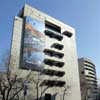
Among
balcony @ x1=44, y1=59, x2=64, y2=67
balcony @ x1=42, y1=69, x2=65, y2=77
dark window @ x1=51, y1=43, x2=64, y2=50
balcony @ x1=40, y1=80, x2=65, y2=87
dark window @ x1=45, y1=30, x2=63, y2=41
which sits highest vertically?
dark window @ x1=45, y1=30, x2=63, y2=41

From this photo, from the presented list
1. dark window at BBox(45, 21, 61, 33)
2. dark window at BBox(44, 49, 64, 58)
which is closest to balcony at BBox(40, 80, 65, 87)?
dark window at BBox(44, 49, 64, 58)

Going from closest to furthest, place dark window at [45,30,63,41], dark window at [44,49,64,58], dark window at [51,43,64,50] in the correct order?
1. dark window at [44,49,64,58]
2. dark window at [45,30,63,41]
3. dark window at [51,43,64,50]

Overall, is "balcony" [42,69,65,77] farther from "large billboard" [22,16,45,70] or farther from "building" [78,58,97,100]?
"building" [78,58,97,100]

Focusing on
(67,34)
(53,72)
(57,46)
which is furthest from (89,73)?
(53,72)

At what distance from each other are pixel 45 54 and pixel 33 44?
5.99 m

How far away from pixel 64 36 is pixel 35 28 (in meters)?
14.9

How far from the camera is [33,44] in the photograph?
151 feet

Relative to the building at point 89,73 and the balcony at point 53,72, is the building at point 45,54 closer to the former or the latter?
the balcony at point 53,72

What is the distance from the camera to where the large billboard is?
43531mm

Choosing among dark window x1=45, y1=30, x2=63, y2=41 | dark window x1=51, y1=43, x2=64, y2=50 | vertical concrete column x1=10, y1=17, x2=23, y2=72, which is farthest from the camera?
dark window x1=51, y1=43, x2=64, y2=50

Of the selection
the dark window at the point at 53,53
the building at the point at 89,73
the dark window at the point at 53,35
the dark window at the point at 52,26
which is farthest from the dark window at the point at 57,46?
the building at the point at 89,73

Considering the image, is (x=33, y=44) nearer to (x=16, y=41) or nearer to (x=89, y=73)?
(x=16, y=41)

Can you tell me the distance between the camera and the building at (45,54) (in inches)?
1702

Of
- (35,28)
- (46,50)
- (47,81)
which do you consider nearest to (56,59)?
(46,50)
